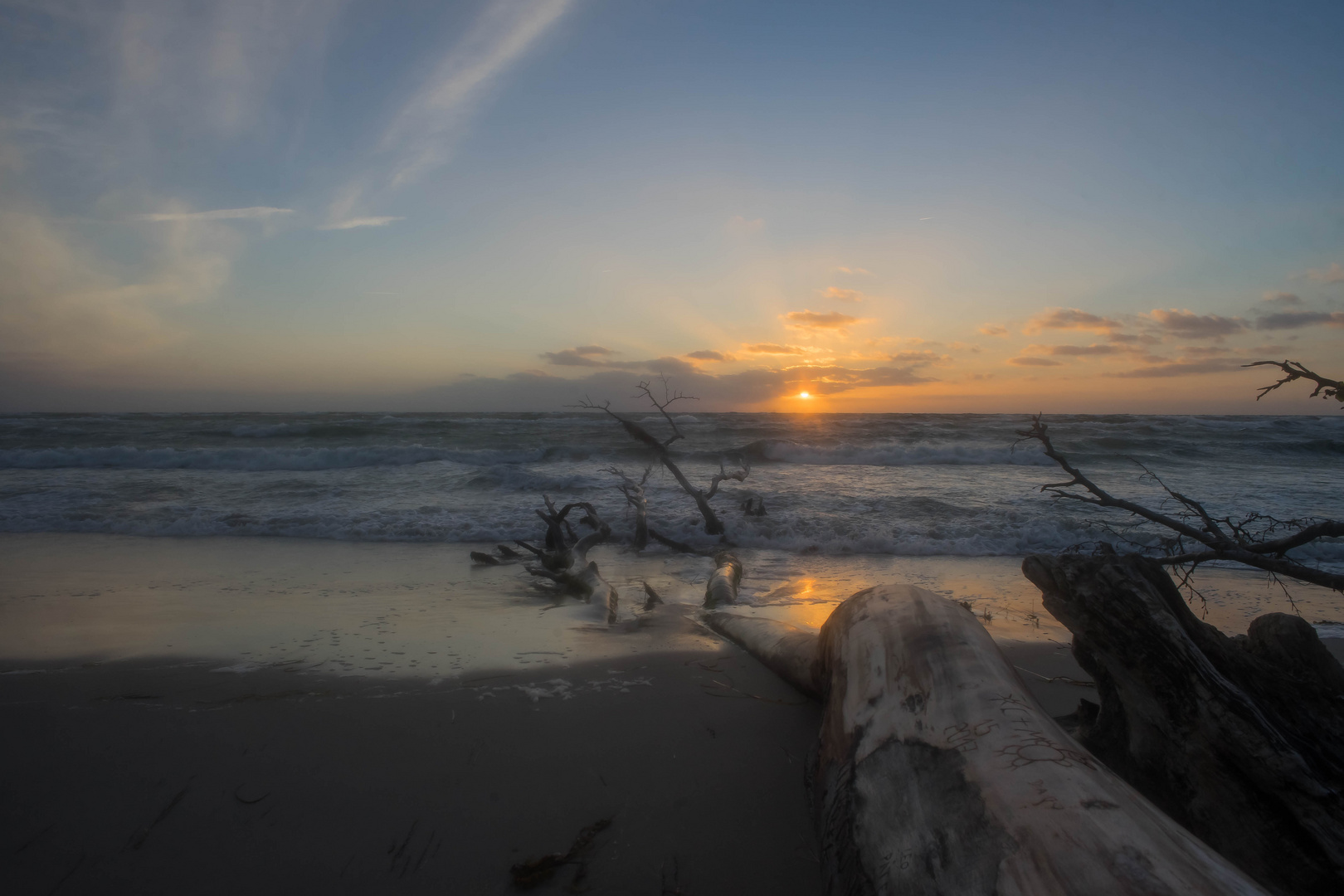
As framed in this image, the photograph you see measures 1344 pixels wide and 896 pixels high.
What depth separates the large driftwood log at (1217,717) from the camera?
1850 millimetres

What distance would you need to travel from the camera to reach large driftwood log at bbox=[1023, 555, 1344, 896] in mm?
1850

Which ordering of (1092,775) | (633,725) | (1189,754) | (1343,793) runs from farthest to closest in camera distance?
1. (633,725)
2. (1189,754)
3. (1343,793)
4. (1092,775)

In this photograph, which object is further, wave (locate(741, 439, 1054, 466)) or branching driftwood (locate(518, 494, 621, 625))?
wave (locate(741, 439, 1054, 466))

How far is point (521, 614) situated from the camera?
553 cm

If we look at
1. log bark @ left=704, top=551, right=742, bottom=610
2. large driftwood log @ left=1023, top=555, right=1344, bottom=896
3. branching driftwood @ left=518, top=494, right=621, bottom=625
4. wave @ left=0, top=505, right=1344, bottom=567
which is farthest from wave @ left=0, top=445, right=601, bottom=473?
large driftwood log @ left=1023, top=555, right=1344, bottom=896

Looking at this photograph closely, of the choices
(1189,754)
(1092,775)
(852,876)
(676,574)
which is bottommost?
(676,574)

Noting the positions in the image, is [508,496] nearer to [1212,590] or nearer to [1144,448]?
[1212,590]

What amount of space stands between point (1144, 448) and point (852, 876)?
2811 centimetres

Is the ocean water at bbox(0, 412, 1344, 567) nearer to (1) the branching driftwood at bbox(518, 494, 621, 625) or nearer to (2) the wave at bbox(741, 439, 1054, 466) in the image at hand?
(2) the wave at bbox(741, 439, 1054, 466)

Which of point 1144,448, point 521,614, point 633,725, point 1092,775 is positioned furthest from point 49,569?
point 1144,448

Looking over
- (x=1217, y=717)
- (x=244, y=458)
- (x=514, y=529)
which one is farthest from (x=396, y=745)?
(x=244, y=458)

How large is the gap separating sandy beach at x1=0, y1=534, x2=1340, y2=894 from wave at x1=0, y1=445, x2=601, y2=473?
16233mm

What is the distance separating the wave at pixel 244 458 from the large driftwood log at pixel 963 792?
1933 centimetres

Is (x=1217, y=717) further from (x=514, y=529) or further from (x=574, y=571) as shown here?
(x=514, y=529)
